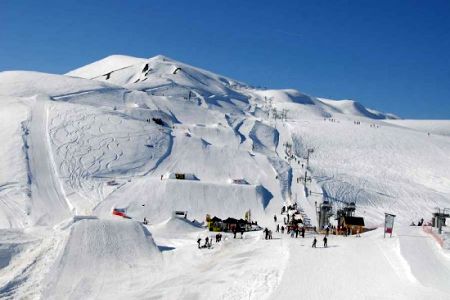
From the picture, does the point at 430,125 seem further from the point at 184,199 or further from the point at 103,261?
the point at 103,261

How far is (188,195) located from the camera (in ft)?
157

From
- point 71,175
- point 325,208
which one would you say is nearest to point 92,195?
point 71,175

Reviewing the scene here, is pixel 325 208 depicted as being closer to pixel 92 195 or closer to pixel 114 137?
pixel 92 195

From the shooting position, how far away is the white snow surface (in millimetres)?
22438

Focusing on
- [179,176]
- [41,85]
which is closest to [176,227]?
[179,176]

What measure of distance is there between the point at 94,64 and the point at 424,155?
141m

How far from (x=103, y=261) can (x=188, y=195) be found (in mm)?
21357

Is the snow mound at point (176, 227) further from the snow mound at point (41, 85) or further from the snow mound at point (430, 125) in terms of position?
the snow mound at point (430, 125)

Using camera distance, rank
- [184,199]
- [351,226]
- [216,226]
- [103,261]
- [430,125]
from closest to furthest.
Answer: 1. [103,261]
2. [351,226]
3. [216,226]
4. [184,199]
5. [430,125]

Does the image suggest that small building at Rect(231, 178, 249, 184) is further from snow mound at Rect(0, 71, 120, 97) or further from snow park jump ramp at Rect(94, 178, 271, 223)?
snow mound at Rect(0, 71, 120, 97)

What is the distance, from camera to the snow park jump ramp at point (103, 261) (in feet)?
77.4

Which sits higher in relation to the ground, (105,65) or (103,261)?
(105,65)

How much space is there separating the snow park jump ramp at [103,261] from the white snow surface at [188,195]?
90 mm

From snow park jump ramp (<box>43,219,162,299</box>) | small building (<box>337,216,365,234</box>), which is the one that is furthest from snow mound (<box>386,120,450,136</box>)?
snow park jump ramp (<box>43,219,162,299</box>)
